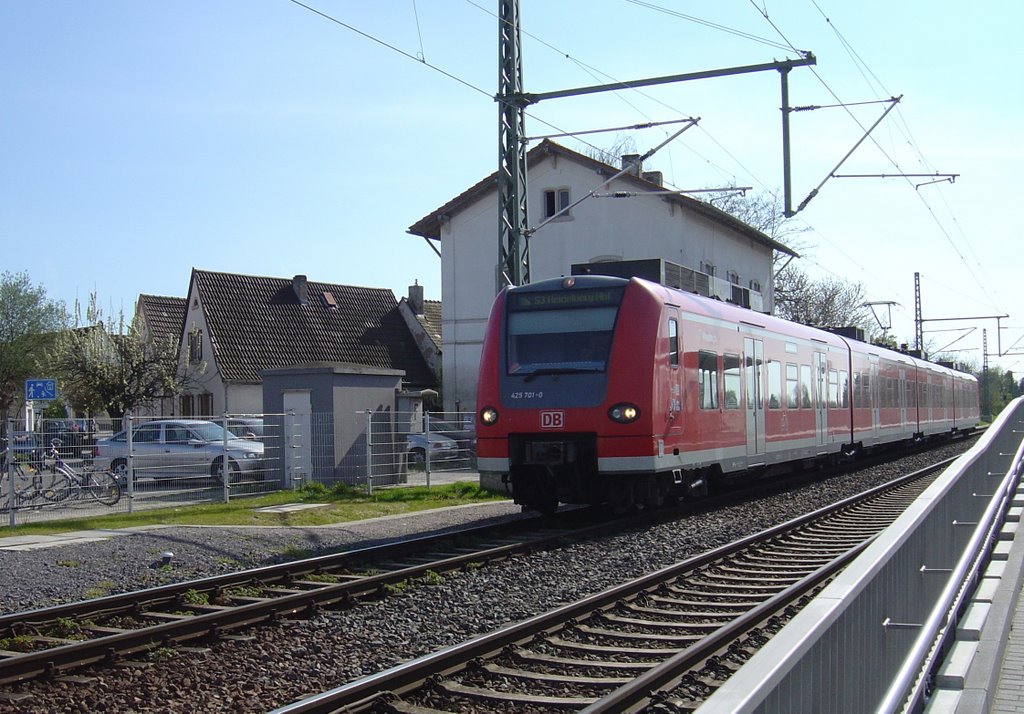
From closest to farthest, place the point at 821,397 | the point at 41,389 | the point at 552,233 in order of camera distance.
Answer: the point at 41,389
the point at 821,397
the point at 552,233

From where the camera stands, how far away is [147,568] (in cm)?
1173

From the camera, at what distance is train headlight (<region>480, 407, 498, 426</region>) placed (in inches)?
581

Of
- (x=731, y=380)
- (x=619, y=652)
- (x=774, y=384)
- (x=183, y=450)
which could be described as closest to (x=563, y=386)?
(x=731, y=380)

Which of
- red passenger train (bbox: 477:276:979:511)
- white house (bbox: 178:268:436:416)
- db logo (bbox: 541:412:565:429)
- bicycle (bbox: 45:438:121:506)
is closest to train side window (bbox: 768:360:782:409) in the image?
red passenger train (bbox: 477:276:979:511)

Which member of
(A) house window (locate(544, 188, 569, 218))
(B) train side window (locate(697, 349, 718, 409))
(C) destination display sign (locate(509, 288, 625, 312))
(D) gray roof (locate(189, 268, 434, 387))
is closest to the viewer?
(C) destination display sign (locate(509, 288, 625, 312))

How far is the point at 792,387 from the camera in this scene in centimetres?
2038

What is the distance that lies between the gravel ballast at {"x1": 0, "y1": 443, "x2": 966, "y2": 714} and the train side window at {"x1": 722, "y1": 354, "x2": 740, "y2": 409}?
1.63 meters

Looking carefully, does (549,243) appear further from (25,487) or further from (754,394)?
(25,487)

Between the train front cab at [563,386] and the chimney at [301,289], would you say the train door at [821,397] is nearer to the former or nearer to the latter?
the train front cab at [563,386]

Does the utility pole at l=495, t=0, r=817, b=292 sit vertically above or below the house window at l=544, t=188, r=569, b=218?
below

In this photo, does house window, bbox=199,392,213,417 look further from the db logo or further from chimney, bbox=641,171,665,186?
the db logo

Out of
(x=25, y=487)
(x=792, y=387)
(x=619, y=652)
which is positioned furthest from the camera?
(x=792, y=387)

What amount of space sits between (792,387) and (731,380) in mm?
4032

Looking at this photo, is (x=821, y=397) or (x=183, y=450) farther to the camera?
(x=821, y=397)
